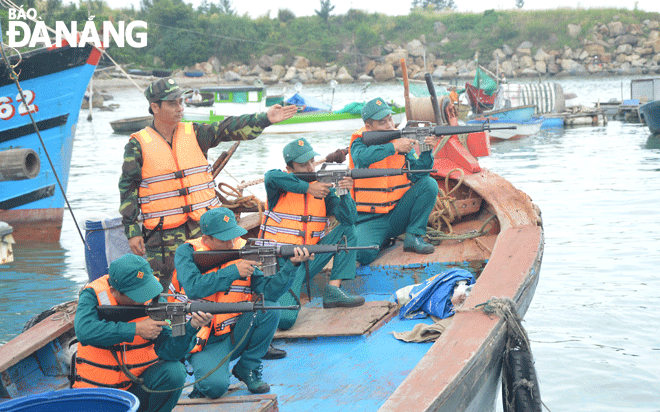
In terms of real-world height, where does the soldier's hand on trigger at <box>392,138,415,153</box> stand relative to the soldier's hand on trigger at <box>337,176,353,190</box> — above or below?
above

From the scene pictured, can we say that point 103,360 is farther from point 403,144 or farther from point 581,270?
point 581,270

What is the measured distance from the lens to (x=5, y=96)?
987cm

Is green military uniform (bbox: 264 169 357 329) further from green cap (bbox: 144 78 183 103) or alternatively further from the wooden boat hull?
the wooden boat hull

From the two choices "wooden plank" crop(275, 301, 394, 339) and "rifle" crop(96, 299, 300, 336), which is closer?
"rifle" crop(96, 299, 300, 336)

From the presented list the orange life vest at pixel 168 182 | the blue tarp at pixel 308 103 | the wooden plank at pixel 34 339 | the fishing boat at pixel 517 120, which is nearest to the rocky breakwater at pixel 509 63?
the blue tarp at pixel 308 103

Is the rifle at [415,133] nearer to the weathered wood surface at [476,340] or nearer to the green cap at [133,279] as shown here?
the weathered wood surface at [476,340]

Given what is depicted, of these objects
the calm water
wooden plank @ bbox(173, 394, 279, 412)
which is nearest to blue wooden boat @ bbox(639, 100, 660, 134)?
the calm water

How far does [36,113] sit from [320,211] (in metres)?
6.81

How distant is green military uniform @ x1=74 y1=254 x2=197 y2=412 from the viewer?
131 inches

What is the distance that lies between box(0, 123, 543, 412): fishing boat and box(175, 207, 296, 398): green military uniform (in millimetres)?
140

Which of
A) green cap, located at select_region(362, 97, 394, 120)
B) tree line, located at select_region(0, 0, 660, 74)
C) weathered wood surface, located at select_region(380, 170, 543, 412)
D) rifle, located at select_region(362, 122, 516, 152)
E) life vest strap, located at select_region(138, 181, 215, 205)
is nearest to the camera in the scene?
weathered wood surface, located at select_region(380, 170, 543, 412)

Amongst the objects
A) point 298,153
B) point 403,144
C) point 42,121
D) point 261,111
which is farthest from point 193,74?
point 298,153

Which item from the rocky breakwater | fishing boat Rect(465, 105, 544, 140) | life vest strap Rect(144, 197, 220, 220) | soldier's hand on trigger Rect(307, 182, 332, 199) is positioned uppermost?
the rocky breakwater

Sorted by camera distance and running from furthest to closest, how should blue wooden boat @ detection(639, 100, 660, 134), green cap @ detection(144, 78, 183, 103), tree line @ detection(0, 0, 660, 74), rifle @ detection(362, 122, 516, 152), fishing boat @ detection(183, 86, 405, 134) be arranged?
1. tree line @ detection(0, 0, 660, 74)
2. fishing boat @ detection(183, 86, 405, 134)
3. blue wooden boat @ detection(639, 100, 660, 134)
4. rifle @ detection(362, 122, 516, 152)
5. green cap @ detection(144, 78, 183, 103)
